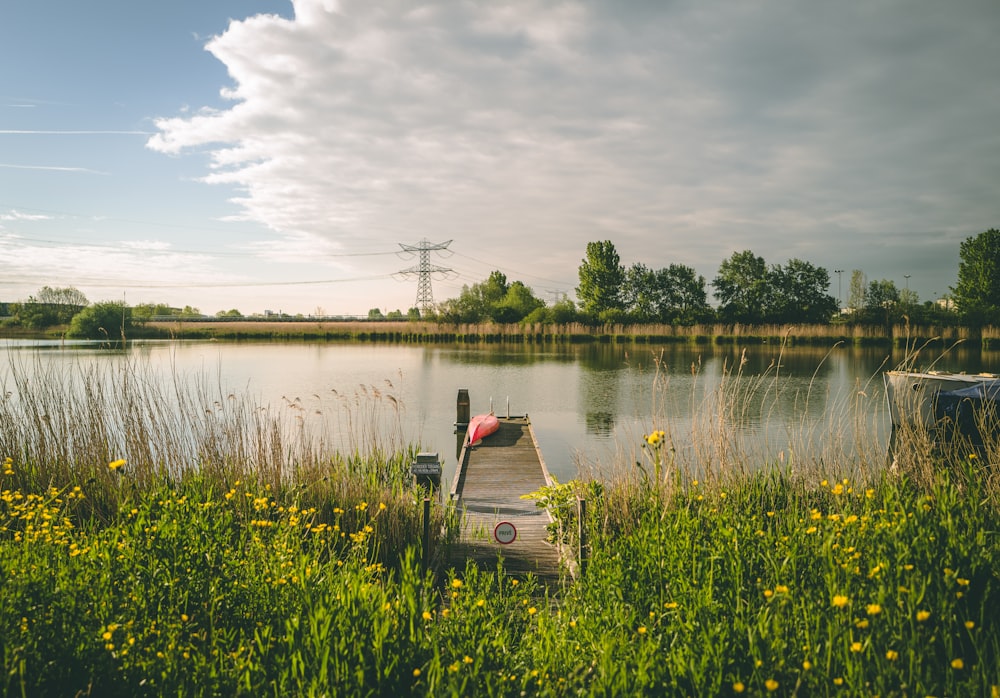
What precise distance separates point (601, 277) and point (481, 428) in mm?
51050

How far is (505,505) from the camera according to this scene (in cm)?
781

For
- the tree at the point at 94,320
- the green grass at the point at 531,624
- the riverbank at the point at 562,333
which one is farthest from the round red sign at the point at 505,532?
the tree at the point at 94,320

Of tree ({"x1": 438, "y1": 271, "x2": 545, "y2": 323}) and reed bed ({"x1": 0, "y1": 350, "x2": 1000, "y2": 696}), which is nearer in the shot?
reed bed ({"x1": 0, "y1": 350, "x2": 1000, "y2": 696})

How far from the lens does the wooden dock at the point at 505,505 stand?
5.70 metres

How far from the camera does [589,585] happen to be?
3760mm

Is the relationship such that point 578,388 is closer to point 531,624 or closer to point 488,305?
point 531,624

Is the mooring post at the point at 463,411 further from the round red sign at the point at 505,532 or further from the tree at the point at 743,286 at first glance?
the tree at the point at 743,286

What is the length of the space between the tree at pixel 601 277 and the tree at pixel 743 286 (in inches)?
430

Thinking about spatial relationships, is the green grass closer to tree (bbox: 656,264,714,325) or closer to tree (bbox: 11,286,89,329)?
tree (bbox: 11,286,89,329)

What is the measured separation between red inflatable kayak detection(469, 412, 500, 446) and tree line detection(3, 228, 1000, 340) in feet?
137

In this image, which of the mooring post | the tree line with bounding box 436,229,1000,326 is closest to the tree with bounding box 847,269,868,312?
the tree line with bounding box 436,229,1000,326

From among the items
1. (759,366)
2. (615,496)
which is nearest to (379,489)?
(615,496)

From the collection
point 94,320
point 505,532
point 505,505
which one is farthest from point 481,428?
point 94,320

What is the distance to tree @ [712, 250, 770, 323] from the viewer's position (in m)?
60.6
